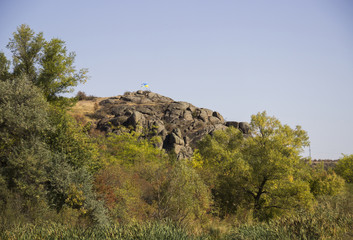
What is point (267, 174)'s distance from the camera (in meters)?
37.9

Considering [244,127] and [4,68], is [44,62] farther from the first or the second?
[244,127]

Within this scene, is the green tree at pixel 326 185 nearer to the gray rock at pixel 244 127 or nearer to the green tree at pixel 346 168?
the green tree at pixel 346 168

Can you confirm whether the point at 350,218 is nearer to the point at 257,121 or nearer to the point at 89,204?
the point at 89,204

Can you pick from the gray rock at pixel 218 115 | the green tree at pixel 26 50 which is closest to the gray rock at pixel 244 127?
the gray rock at pixel 218 115

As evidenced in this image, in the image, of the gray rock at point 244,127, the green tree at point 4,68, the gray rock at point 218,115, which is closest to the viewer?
the green tree at point 4,68

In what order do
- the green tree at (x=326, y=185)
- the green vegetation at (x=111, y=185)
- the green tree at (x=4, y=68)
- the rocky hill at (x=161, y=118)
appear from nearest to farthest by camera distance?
1. the green vegetation at (x=111, y=185)
2. the green tree at (x=4, y=68)
3. the green tree at (x=326, y=185)
4. the rocky hill at (x=161, y=118)

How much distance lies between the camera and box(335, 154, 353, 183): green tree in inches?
2559

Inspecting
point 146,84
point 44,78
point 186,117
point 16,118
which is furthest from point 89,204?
point 146,84

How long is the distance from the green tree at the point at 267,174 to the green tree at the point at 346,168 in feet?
92.3

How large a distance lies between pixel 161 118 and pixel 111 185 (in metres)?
63.8

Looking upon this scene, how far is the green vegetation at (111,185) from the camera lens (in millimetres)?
18312

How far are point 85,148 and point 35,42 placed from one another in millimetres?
14773

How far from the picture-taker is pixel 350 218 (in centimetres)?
1989

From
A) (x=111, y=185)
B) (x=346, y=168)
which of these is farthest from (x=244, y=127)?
(x=111, y=185)
